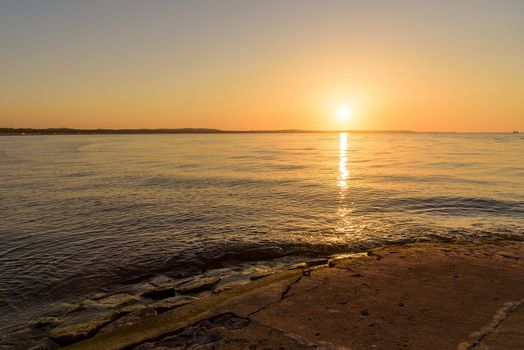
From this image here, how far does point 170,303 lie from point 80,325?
5.65ft

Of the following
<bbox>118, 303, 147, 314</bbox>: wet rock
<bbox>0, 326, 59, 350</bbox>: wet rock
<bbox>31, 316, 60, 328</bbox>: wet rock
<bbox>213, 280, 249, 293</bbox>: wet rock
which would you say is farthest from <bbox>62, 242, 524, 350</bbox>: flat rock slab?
<bbox>31, 316, 60, 328</bbox>: wet rock

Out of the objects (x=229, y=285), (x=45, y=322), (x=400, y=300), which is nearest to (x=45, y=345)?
(x=45, y=322)

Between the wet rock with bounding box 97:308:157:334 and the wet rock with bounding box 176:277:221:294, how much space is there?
1.10m

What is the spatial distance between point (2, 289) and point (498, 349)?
33.8ft

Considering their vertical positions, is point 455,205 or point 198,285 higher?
point 198,285

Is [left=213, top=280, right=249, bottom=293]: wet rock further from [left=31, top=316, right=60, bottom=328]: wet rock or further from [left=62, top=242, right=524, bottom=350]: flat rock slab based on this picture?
[left=31, top=316, right=60, bottom=328]: wet rock

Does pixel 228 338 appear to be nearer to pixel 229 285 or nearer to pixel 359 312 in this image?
pixel 359 312

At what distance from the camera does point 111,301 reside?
8.14 meters

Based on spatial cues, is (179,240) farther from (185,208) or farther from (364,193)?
(364,193)

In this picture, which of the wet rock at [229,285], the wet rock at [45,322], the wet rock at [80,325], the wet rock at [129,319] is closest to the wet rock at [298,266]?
the wet rock at [229,285]

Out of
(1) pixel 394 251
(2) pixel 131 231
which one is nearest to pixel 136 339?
(1) pixel 394 251

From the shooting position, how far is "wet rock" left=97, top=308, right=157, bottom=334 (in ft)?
21.7

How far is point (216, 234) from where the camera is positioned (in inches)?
530

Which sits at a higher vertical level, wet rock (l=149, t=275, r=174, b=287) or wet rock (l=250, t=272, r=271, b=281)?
wet rock (l=250, t=272, r=271, b=281)
